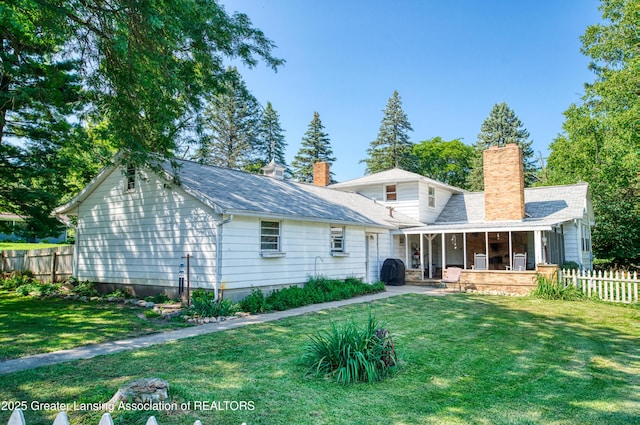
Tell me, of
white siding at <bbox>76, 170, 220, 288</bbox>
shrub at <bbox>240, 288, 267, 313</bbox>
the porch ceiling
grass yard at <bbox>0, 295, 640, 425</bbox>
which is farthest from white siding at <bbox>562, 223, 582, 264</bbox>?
white siding at <bbox>76, 170, 220, 288</bbox>

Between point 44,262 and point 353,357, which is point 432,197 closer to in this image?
point 353,357

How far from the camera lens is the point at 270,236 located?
12.7 metres

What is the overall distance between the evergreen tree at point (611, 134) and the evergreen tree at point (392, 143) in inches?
785

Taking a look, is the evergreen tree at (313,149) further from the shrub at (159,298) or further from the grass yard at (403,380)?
the grass yard at (403,380)

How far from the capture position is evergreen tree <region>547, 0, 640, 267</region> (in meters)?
20.6

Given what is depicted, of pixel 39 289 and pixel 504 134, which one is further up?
pixel 504 134

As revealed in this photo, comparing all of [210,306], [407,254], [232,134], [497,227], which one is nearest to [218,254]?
[210,306]

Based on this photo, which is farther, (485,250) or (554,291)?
(485,250)

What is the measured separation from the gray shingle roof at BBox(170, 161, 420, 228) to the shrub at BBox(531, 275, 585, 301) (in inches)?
264

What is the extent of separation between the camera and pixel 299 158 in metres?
48.2

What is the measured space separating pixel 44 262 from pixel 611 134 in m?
31.0

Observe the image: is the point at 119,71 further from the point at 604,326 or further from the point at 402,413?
the point at 604,326

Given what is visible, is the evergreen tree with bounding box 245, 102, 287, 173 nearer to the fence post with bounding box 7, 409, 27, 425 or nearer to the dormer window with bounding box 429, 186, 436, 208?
the dormer window with bounding box 429, 186, 436, 208

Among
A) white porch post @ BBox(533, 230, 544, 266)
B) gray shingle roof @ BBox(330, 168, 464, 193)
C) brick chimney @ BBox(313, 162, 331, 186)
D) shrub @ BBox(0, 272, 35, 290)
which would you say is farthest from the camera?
brick chimney @ BBox(313, 162, 331, 186)
